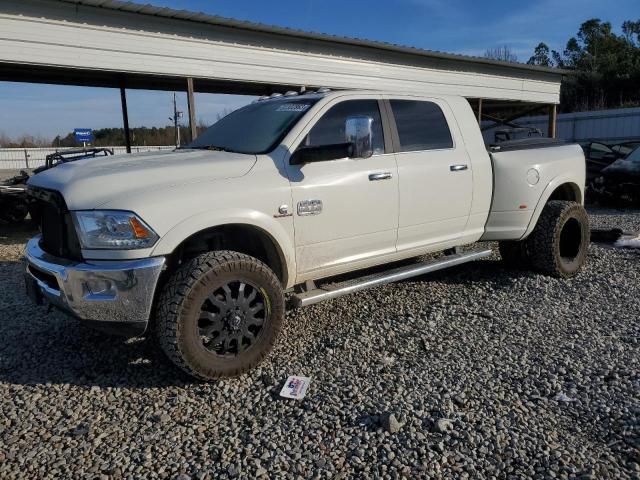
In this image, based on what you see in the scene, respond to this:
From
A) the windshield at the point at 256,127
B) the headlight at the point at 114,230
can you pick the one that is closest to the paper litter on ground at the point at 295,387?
the headlight at the point at 114,230

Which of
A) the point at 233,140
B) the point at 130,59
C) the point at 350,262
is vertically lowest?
the point at 350,262

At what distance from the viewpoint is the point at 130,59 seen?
9562 millimetres

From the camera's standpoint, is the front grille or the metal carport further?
the metal carport

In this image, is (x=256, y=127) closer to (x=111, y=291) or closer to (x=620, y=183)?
(x=111, y=291)

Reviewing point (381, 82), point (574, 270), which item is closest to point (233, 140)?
point (574, 270)

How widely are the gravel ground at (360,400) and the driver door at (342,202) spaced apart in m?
0.66

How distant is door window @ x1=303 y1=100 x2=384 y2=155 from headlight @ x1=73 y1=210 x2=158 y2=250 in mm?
1397

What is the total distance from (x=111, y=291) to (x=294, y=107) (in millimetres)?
2054

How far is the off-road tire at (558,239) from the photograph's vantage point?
5.39 metres

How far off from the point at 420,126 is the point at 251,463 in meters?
3.23

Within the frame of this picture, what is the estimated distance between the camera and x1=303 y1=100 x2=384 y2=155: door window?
3932 mm

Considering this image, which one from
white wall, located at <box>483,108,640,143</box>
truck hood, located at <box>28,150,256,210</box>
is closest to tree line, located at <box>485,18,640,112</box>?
white wall, located at <box>483,108,640,143</box>

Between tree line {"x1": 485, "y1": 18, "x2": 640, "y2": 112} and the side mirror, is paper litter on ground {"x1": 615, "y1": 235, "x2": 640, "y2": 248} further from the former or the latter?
tree line {"x1": 485, "y1": 18, "x2": 640, "y2": 112}

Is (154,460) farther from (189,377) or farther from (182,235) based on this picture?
(182,235)
